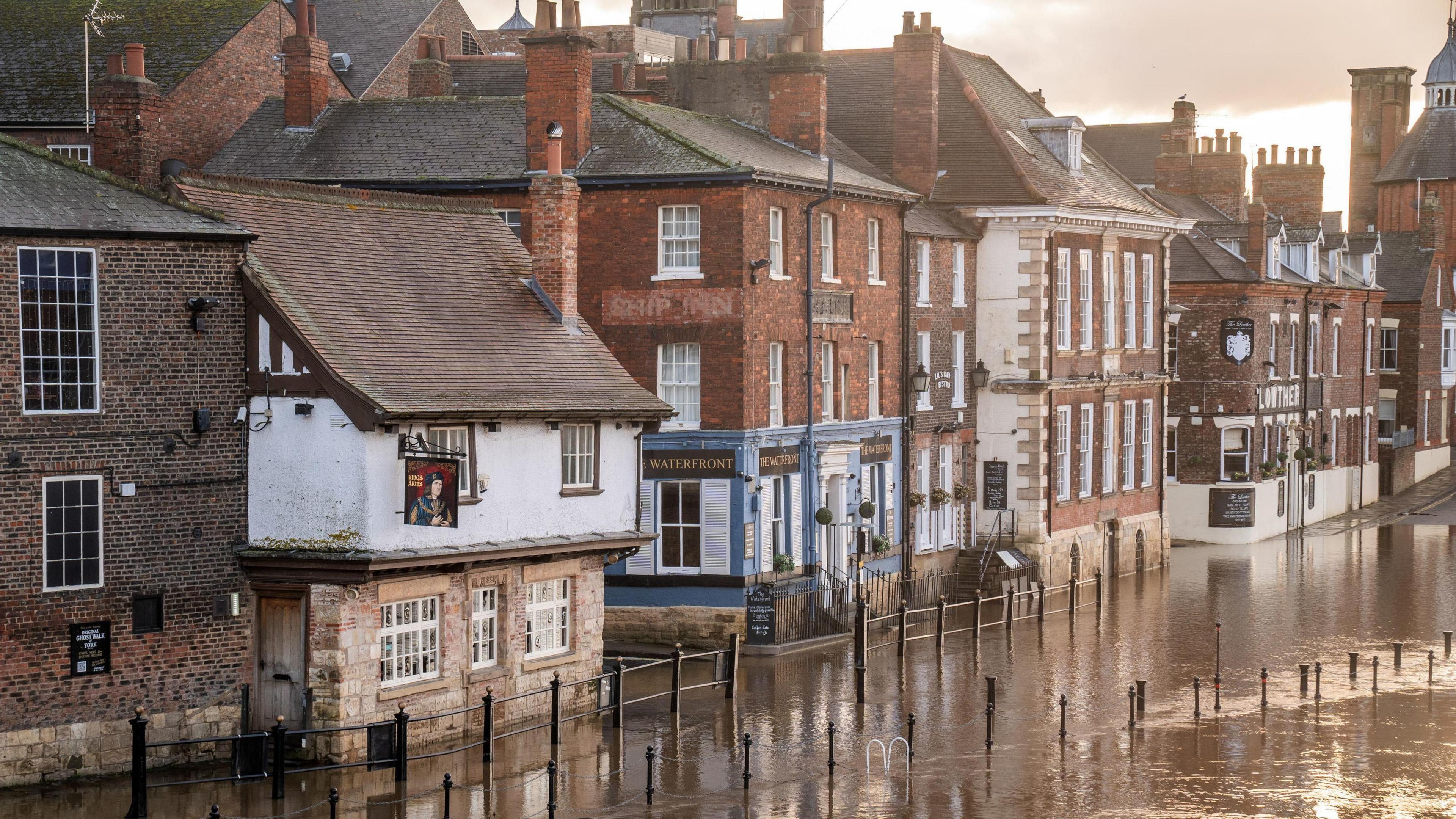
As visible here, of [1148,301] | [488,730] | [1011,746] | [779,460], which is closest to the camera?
[488,730]

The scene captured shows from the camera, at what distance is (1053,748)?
2827 cm

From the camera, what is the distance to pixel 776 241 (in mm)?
39281

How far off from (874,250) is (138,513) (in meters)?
21.2

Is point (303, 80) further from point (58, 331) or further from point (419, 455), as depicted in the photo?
point (58, 331)

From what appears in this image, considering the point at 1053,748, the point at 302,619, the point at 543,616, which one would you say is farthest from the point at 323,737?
the point at 1053,748

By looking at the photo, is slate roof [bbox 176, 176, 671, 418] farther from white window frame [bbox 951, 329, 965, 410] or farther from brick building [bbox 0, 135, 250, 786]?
white window frame [bbox 951, 329, 965, 410]

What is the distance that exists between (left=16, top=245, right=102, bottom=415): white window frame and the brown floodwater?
487 centimetres

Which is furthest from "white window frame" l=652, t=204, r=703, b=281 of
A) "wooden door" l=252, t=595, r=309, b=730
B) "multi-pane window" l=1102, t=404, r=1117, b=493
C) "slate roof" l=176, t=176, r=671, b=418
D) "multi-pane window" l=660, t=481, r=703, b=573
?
"multi-pane window" l=1102, t=404, r=1117, b=493

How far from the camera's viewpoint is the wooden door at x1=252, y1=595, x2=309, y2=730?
26.4 m

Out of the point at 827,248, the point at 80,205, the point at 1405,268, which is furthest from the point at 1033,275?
the point at 1405,268

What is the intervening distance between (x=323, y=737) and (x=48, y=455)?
203 inches

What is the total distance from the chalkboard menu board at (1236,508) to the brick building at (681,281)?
2315cm

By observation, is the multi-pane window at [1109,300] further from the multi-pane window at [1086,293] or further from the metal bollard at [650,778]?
the metal bollard at [650,778]

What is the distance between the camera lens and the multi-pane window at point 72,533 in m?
25.0
